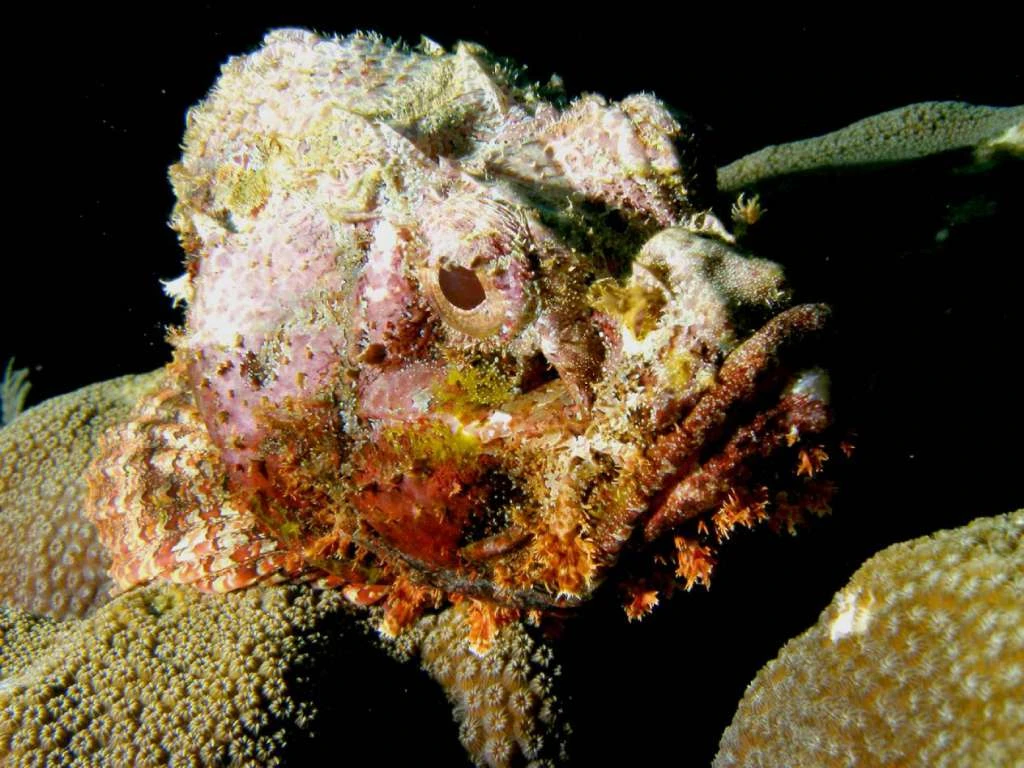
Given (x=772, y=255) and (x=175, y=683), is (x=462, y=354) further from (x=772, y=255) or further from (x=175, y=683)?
(x=175, y=683)

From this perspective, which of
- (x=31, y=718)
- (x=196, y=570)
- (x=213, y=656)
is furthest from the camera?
(x=196, y=570)

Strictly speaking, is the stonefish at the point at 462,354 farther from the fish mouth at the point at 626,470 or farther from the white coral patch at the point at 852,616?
the white coral patch at the point at 852,616

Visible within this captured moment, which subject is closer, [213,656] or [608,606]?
[213,656]

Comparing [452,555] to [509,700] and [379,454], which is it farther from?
[509,700]

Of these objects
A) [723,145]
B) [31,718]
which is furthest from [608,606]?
[723,145]

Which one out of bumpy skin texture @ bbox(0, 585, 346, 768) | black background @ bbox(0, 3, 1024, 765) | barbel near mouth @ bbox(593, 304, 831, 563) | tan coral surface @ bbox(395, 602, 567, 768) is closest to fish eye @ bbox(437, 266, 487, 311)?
barbel near mouth @ bbox(593, 304, 831, 563)

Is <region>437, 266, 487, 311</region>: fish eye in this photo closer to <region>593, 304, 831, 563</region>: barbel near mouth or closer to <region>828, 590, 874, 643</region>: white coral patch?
<region>593, 304, 831, 563</region>: barbel near mouth
